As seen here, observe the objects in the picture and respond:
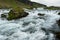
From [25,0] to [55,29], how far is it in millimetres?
164807

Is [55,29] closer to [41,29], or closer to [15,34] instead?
[41,29]

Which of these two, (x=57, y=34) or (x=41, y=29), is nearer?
(x=57, y=34)

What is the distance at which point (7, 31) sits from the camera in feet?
59.1

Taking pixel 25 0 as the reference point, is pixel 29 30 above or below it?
above

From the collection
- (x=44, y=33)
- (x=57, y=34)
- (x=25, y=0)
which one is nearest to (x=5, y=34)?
(x=44, y=33)

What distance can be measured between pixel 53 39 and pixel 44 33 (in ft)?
5.27

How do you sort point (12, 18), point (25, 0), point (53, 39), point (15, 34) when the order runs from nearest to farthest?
point (53, 39), point (15, 34), point (12, 18), point (25, 0)

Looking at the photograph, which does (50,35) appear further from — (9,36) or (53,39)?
(9,36)

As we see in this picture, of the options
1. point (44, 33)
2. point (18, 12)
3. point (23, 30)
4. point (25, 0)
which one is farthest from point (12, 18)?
point (25, 0)

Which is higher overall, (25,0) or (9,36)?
(9,36)

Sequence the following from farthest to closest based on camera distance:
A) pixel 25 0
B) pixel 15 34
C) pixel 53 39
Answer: pixel 25 0, pixel 15 34, pixel 53 39

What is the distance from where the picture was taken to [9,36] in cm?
1670

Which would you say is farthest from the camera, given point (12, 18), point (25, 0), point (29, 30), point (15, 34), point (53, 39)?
point (25, 0)

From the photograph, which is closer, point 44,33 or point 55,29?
point 44,33
